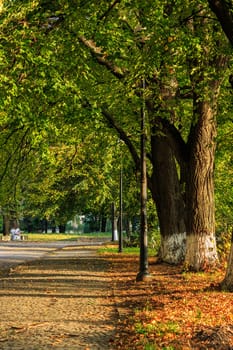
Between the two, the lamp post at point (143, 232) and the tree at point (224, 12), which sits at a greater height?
the tree at point (224, 12)

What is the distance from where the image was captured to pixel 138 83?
17.7 metres

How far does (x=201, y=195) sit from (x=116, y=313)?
25.2 ft

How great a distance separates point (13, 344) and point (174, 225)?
13.8m

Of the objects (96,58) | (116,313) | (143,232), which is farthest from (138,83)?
(116,313)

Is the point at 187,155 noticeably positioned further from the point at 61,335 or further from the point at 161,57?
the point at 61,335

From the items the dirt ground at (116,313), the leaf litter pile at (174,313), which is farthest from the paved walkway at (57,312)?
the leaf litter pile at (174,313)

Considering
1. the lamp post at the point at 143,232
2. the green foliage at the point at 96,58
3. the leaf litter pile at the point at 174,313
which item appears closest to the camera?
the leaf litter pile at the point at 174,313

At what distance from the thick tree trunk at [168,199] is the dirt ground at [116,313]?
3.46 m

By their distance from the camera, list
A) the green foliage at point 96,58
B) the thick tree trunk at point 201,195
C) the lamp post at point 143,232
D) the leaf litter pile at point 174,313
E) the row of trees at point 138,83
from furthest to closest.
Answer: the thick tree trunk at point 201,195 → the lamp post at point 143,232 → the row of trees at point 138,83 → the green foliage at point 96,58 → the leaf litter pile at point 174,313

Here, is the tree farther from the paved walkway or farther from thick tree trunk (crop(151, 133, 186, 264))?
thick tree trunk (crop(151, 133, 186, 264))

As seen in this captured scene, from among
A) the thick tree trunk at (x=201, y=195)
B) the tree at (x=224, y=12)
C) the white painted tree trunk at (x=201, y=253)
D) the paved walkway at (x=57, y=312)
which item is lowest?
the paved walkway at (x=57, y=312)

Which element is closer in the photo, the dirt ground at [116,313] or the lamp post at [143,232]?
the dirt ground at [116,313]

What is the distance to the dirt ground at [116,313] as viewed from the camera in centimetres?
793

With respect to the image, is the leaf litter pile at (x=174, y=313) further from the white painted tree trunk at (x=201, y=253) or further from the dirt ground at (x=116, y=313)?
the white painted tree trunk at (x=201, y=253)
